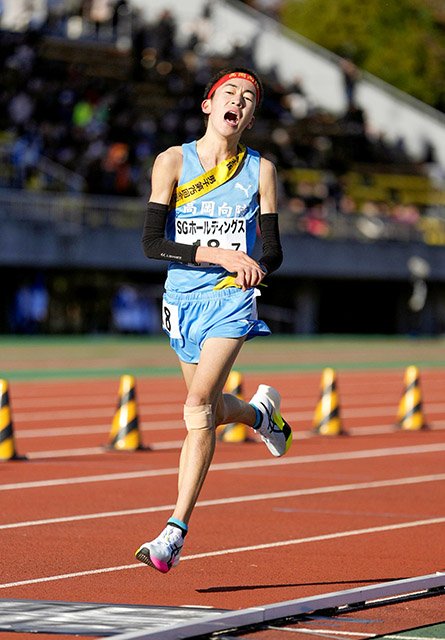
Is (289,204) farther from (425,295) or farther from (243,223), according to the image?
(243,223)

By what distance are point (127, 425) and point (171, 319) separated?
22.5 ft

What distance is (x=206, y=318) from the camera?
24.2 ft

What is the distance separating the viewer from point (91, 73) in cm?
4312

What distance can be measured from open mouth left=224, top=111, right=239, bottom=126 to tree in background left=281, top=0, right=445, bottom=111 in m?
62.6

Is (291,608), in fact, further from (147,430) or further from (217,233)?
(147,430)

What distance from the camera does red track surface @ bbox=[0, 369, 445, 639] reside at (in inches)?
284

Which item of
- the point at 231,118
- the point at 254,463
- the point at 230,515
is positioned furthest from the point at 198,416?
the point at 254,463

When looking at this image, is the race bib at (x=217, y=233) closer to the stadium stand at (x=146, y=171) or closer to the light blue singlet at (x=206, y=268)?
the light blue singlet at (x=206, y=268)

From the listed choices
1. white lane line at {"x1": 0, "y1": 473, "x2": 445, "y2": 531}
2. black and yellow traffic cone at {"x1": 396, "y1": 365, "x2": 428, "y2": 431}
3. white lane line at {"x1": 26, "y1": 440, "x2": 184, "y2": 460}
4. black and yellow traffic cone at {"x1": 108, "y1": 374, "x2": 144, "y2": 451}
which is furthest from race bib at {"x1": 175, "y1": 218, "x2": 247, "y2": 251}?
black and yellow traffic cone at {"x1": 396, "y1": 365, "x2": 428, "y2": 431}

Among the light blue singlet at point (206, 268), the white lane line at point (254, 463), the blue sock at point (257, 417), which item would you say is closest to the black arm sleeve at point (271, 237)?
the light blue singlet at point (206, 268)

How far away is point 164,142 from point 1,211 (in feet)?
24.3

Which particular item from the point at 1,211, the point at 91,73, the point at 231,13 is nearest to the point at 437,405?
the point at 1,211

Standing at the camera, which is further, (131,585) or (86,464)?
(86,464)

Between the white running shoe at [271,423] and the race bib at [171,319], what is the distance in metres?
0.87
